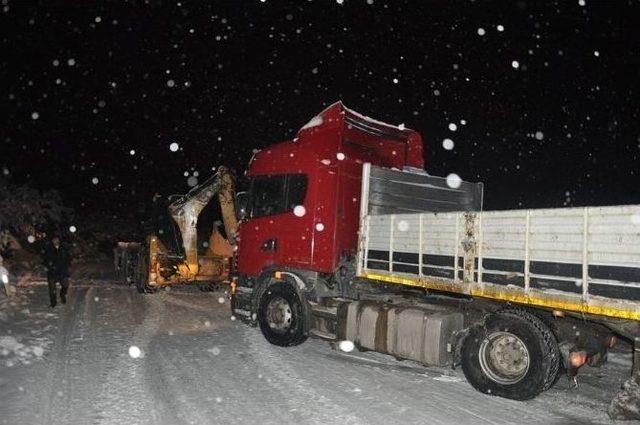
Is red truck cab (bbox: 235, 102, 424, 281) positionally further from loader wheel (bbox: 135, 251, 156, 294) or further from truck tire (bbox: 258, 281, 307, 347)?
loader wheel (bbox: 135, 251, 156, 294)

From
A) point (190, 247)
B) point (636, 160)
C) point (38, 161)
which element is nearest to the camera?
point (190, 247)

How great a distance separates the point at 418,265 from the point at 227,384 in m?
2.82

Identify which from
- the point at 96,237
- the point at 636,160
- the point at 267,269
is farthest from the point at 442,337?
the point at 636,160

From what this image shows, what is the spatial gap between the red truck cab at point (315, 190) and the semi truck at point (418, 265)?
0.08 feet


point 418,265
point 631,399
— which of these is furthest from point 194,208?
point 631,399

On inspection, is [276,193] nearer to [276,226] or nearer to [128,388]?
[276,226]

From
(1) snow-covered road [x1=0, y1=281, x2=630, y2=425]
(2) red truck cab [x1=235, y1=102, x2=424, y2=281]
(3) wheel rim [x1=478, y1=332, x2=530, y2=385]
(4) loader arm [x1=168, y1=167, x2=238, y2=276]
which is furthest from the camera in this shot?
(4) loader arm [x1=168, y1=167, x2=238, y2=276]

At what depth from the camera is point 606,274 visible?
15.0 feet

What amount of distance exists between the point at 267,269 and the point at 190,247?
18.2 ft

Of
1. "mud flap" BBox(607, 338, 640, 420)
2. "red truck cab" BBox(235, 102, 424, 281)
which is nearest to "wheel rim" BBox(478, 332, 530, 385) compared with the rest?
"mud flap" BBox(607, 338, 640, 420)

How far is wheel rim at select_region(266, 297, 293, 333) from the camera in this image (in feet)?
26.0

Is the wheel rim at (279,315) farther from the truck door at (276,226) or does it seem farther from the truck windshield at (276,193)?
the truck windshield at (276,193)

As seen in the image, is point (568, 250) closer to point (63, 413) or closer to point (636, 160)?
point (63, 413)

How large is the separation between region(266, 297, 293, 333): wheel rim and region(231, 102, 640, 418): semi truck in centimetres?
2
